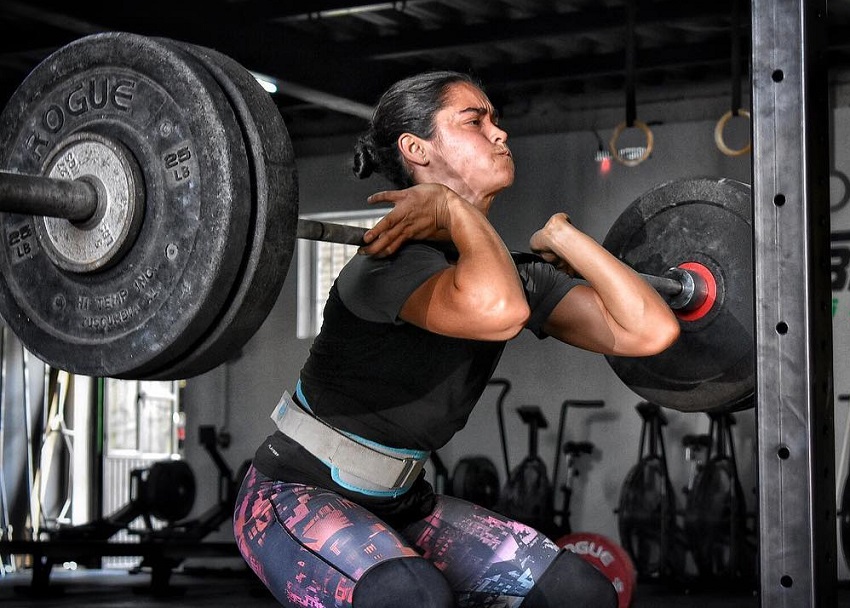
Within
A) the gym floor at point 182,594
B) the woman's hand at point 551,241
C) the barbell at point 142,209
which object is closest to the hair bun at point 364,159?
the woman's hand at point 551,241

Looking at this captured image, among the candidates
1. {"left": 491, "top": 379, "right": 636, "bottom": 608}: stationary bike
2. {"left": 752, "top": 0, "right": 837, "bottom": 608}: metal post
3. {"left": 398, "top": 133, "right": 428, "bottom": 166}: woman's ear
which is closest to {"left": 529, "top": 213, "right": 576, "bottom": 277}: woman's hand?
{"left": 398, "top": 133, "right": 428, "bottom": 166}: woman's ear

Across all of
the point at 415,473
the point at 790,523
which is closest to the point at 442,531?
the point at 415,473

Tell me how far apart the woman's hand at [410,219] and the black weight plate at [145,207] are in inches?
12.6

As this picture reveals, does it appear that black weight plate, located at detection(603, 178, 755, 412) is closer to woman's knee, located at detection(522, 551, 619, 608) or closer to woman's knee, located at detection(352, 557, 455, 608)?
woman's knee, located at detection(522, 551, 619, 608)

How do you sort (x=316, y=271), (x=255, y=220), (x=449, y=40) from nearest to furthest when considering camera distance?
(x=255, y=220), (x=449, y=40), (x=316, y=271)

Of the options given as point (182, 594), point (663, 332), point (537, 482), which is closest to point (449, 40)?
point (537, 482)

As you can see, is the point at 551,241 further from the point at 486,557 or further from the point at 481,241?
the point at 486,557

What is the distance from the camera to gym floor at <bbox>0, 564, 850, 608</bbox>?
633 cm

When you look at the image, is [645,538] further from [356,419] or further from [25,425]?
[356,419]

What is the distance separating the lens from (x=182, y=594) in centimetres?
705

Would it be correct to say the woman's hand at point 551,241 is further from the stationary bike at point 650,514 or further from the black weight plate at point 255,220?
the stationary bike at point 650,514

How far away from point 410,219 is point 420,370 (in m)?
0.28

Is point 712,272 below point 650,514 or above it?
above

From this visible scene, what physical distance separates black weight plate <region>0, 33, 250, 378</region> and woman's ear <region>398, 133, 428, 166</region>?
2.13ft
